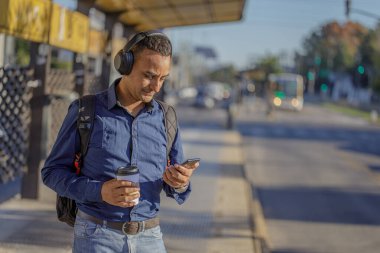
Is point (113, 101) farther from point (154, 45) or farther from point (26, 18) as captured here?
point (26, 18)

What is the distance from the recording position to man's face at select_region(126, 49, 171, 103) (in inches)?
124

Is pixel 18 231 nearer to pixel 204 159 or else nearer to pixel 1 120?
pixel 1 120

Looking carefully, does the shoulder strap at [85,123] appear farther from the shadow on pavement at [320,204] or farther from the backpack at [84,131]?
the shadow on pavement at [320,204]

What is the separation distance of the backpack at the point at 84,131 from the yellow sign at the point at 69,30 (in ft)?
16.3

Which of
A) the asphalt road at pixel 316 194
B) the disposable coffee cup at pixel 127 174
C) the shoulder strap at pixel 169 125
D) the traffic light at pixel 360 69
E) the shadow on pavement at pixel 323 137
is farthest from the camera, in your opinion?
the traffic light at pixel 360 69

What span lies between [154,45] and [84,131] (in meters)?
0.50

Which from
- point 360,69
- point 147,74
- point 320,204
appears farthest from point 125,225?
point 360,69

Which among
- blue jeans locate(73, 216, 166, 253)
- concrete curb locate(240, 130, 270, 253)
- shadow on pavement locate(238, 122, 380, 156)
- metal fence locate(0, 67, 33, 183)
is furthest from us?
shadow on pavement locate(238, 122, 380, 156)

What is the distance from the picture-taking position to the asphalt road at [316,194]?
9.72 metres

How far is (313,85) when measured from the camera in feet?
431

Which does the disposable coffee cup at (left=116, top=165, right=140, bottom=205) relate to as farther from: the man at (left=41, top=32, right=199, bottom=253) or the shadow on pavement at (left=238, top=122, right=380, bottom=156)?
the shadow on pavement at (left=238, top=122, right=380, bottom=156)

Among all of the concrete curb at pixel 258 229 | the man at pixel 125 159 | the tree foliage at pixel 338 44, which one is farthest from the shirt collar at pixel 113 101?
the tree foliage at pixel 338 44

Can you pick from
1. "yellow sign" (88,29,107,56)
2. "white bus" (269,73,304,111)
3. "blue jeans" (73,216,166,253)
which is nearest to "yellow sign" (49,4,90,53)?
"yellow sign" (88,29,107,56)

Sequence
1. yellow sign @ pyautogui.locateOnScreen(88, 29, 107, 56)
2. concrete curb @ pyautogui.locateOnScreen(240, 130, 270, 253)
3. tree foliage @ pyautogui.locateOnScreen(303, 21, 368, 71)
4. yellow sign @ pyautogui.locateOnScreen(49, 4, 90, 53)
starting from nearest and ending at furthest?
concrete curb @ pyautogui.locateOnScreen(240, 130, 270, 253)
yellow sign @ pyautogui.locateOnScreen(49, 4, 90, 53)
yellow sign @ pyautogui.locateOnScreen(88, 29, 107, 56)
tree foliage @ pyautogui.locateOnScreen(303, 21, 368, 71)
